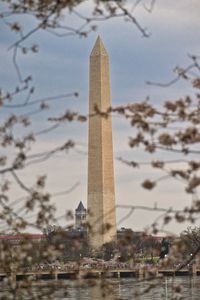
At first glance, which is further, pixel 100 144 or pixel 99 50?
pixel 99 50

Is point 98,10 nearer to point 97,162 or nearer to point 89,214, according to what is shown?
point 89,214

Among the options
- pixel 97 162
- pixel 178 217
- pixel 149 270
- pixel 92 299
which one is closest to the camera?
pixel 178 217

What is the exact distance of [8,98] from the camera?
3625mm

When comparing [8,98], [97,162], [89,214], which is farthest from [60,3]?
[97,162]

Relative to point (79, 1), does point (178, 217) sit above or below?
below

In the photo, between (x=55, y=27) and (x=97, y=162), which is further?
(x=97, y=162)

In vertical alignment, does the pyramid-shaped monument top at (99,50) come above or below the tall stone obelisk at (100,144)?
above

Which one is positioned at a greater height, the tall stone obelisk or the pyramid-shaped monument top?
the pyramid-shaped monument top

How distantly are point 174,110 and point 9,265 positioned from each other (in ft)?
4.23

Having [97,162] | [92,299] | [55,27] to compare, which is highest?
[97,162]

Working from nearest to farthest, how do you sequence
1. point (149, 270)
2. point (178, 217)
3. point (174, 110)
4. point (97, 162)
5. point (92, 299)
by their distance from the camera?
point (178, 217), point (174, 110), point (149, 270), point (92, 299), point (97, 162)

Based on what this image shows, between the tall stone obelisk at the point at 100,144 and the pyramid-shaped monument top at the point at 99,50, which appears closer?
the tall stone obelisk at the point at 100,144

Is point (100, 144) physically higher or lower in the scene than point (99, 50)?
lower

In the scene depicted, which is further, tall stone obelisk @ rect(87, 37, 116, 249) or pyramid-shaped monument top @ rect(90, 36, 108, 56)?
pyramid-shaped monument top @ rect(90, 36, 108, 56)
